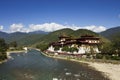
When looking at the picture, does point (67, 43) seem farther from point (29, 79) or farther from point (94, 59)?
point (29, 79)

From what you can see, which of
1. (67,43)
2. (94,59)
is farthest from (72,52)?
(94,59)

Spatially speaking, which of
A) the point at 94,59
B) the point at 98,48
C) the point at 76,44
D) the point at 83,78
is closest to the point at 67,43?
the point at 76,44

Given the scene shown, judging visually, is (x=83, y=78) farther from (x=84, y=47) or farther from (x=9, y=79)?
(x=84, y=47)

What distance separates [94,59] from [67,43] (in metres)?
45.9

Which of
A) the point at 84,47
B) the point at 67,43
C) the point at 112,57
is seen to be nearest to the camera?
the point at 112,57

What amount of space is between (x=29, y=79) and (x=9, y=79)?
222 inches

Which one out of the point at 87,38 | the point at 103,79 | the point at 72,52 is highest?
the point at 87,38

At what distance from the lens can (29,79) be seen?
199 feet

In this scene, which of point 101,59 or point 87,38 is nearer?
point 101,59

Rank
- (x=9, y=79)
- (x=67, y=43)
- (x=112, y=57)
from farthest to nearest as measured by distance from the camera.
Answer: (x=67, y=43) < (x=112, y=57) < (x=9, y=79)

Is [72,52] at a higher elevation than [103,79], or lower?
higher

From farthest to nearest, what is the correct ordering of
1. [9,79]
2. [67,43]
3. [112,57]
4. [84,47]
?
[67,43]
[84,47]
[112,57]
[9,79]

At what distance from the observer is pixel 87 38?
458 ft

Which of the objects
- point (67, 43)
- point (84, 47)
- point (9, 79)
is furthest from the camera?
point (67, 43)
